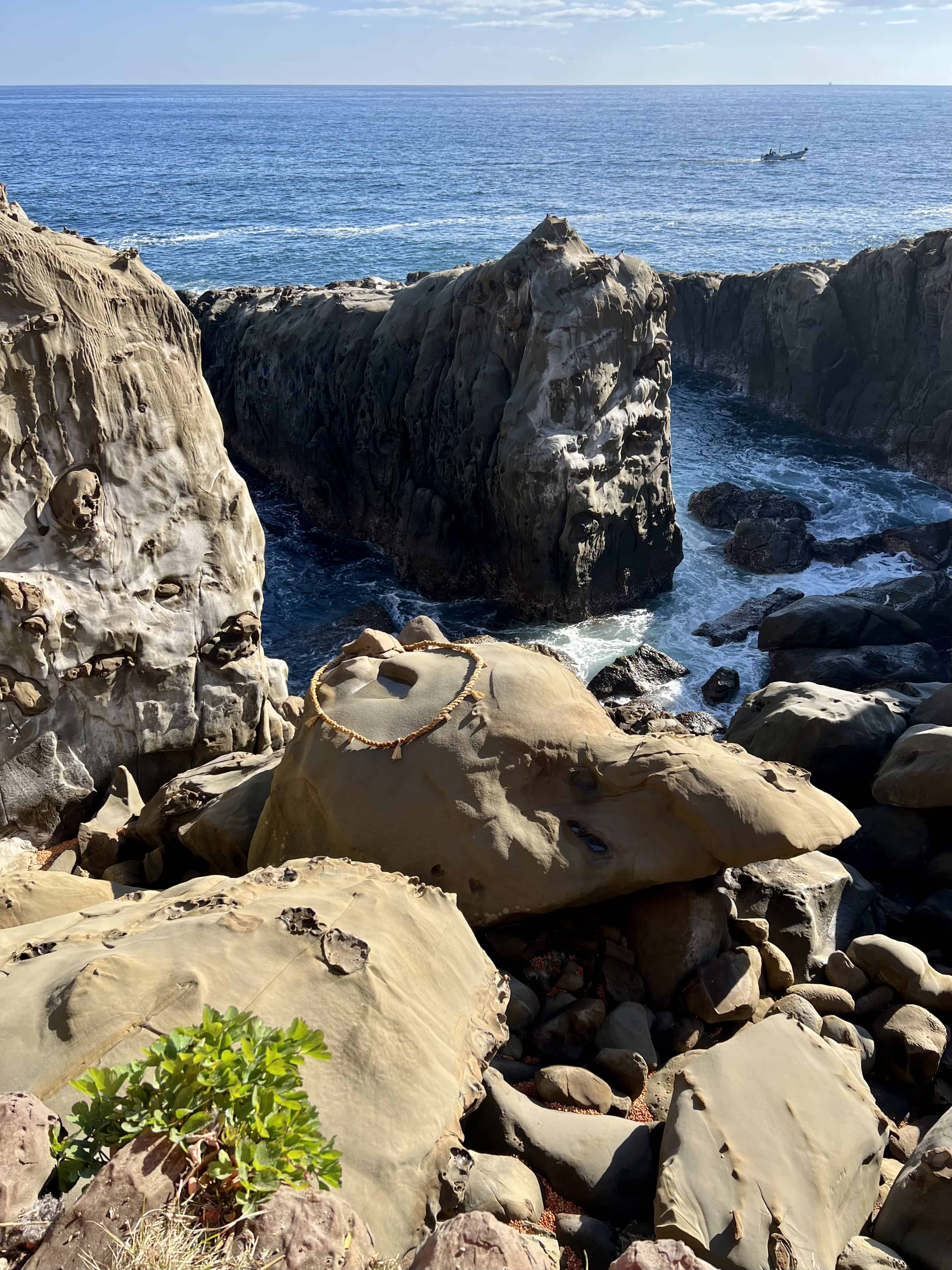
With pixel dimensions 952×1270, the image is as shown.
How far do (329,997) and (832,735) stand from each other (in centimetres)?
821

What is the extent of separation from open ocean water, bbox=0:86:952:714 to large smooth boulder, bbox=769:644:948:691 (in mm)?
944

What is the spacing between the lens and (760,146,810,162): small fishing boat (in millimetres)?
104500

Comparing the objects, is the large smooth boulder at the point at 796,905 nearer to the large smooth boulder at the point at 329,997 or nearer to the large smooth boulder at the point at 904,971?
the large smooth boulder at the point at 904,971

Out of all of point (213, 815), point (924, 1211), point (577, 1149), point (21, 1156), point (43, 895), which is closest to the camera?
point (21, 1156)

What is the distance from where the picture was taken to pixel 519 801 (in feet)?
24.4

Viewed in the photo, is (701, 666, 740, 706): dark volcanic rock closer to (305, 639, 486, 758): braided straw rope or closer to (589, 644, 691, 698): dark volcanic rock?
(589, 644, 691, 698): dark volcanic rock

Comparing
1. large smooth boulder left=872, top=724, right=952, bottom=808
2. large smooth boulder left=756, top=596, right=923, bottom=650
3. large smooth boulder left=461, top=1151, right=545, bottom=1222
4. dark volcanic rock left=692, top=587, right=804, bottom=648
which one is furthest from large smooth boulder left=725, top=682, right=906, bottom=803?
large smooth boulder left=461, top=1151, right=545, bottom=1222

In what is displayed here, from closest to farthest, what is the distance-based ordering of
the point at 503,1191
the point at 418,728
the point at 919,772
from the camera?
the point at 503,1191 < the point at 418,728 < the point at 919,772

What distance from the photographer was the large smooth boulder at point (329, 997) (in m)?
4.48

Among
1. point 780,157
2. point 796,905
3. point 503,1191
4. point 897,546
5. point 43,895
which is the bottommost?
point 897,546

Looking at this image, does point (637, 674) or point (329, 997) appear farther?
point (637, 674)

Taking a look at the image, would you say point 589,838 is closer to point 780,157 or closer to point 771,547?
point 771,547

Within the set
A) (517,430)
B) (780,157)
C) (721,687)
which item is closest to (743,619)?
(721,687)

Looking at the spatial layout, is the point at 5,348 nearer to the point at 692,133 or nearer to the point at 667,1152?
the point at 667,1152
